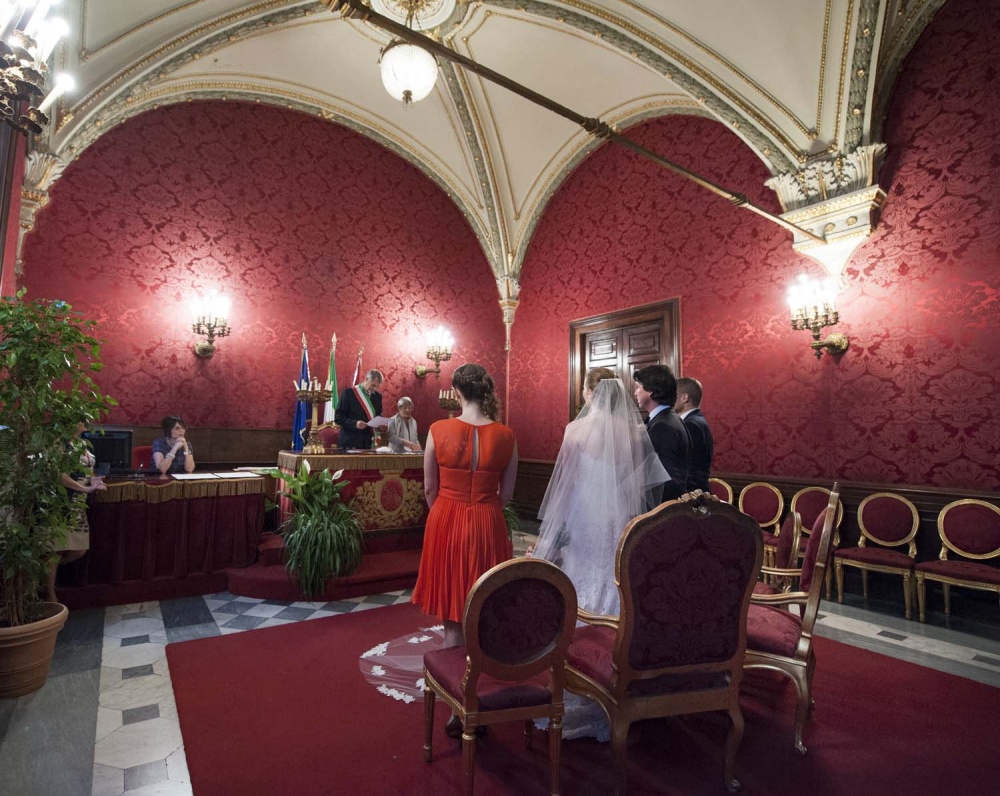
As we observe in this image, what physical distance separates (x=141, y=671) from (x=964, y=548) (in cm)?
574

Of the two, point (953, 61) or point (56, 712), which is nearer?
point (56, 712)

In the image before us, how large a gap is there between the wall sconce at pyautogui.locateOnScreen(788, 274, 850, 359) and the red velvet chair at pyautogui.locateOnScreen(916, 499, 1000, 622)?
1644 mm

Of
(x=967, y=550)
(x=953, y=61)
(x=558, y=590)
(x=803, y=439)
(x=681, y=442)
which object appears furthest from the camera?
(x=803, y=439)

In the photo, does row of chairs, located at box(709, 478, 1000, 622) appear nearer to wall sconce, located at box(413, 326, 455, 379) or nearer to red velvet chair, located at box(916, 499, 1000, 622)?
red velvet chair, located at box(916, 499, 1000, 622)

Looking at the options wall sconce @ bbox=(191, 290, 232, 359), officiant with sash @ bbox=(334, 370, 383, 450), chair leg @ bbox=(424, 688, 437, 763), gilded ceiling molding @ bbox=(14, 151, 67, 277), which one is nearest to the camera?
chair leg @ bbox=(424, 688, 437, 763)

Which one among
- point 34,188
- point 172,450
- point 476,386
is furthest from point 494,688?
point 34,188

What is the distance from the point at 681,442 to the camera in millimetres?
2713

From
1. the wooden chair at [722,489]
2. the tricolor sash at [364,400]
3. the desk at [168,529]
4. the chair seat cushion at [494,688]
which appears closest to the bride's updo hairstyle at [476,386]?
the chair seat cushion at [494,688]

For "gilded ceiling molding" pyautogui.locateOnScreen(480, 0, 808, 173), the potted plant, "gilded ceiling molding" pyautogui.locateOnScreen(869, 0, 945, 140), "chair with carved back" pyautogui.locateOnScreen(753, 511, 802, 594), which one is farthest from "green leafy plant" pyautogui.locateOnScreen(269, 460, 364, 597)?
"gilded ceiling molding" pyautogui.locateOnScreen(869, 0, 945, 140)

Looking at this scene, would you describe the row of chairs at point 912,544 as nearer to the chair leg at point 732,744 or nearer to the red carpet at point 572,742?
the red carpet at point 572,742

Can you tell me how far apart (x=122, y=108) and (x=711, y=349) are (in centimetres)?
695

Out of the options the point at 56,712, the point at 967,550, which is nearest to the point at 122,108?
the point at 56,712

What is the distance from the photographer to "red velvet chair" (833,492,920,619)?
439 centimetres

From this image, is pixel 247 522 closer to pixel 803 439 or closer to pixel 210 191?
pixel 210 191
